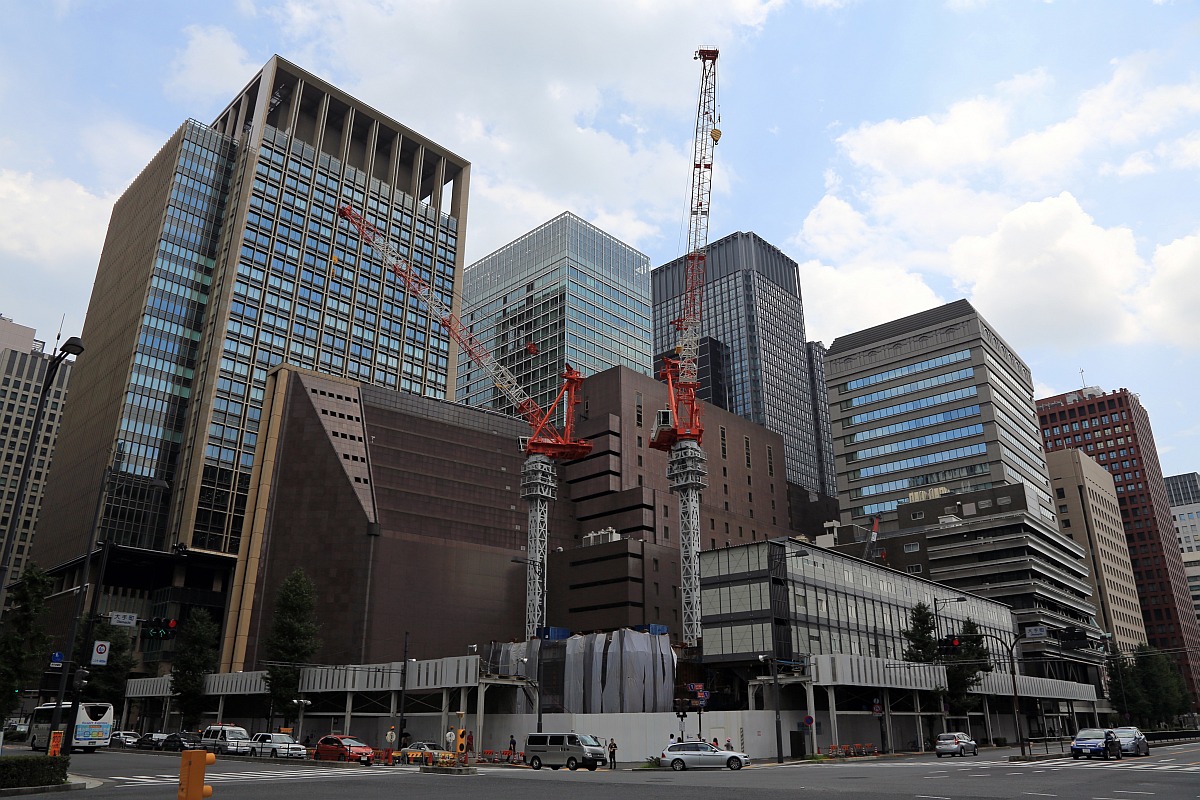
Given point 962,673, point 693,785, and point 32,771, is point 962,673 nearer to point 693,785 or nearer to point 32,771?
point 693,785

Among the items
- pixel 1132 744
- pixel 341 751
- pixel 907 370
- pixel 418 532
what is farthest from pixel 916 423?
pixel 341 751

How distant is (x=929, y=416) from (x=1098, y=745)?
107298 mm

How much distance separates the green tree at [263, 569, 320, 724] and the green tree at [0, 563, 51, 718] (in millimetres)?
22560

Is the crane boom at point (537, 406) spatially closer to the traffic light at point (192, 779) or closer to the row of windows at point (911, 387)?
the row of windows at point (911, 387)

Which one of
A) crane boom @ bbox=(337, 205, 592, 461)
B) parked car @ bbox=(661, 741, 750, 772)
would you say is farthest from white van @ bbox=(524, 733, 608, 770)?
crane boom @ bbox=(337, 205, 592, 461)

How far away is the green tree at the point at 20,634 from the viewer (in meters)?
51.5

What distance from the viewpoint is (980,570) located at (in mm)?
129500

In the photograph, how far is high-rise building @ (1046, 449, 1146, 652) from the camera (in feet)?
547

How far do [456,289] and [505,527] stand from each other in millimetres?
64536

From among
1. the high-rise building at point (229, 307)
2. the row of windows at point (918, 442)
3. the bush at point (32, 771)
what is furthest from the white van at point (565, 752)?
the row of windows at point (918, 442)

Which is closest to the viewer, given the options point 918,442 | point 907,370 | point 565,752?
point 565,752

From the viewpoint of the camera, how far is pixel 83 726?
60781 mm

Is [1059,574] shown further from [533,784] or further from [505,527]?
[533,784]

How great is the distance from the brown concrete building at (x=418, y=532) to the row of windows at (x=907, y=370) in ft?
160
